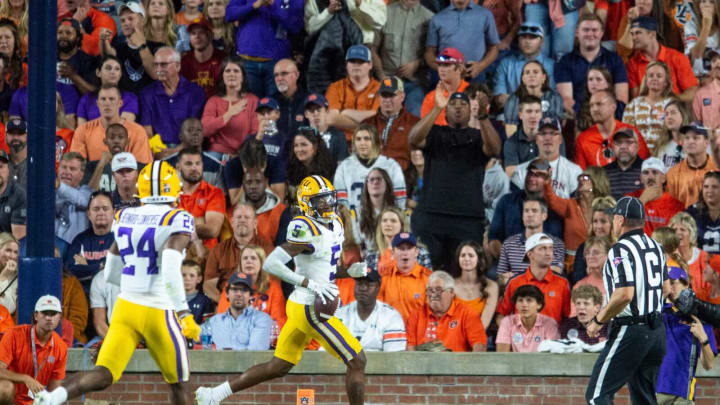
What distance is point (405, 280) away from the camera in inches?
521

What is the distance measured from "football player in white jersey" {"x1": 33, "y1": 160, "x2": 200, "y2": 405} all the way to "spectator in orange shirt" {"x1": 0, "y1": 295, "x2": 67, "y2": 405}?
6.47 feet

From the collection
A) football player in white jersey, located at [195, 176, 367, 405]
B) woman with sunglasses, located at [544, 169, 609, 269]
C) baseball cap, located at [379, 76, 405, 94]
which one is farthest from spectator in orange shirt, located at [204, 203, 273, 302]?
woman with sunglasses, located at [544, 169, 609, 269]

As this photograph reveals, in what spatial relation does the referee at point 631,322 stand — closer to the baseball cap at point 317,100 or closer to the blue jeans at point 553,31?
the baseball cap at point 317,100

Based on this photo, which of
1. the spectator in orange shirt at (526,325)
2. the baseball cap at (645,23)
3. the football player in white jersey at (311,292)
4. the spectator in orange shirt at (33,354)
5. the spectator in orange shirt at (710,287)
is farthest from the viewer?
the baseball cap at (645,23)

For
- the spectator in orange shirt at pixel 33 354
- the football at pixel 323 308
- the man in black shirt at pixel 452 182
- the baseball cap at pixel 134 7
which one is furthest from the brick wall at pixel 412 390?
the baseball cap at pixel 134 7

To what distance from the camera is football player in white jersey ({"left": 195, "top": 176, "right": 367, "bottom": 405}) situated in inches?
415

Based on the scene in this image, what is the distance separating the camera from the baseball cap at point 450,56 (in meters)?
14.5

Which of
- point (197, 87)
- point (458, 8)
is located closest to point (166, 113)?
point (197, 87)

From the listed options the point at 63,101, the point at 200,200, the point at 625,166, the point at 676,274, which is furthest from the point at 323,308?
the point at 63,101

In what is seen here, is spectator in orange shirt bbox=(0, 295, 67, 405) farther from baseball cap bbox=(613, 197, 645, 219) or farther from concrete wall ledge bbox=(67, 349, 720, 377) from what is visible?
baseball cap bbox=(613, 197, 645, 219)

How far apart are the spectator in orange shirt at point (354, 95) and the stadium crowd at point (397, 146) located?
3cm

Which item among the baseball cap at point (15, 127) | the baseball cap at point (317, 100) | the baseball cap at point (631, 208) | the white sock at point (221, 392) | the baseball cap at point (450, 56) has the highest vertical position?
the baseball cap at point (450, 56)

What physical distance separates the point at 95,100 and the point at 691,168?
23.7 feet

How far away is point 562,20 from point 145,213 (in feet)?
26.1
